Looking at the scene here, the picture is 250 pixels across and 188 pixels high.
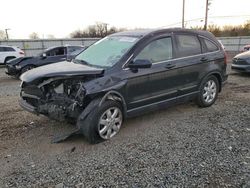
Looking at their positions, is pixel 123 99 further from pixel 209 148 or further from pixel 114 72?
pixel 209 148

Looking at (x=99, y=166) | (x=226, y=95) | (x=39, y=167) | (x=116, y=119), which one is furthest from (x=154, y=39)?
(x=226, y=95)

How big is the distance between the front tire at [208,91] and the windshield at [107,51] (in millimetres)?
2036

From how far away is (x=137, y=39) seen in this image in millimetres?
4379

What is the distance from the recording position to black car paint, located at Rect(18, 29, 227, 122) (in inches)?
150

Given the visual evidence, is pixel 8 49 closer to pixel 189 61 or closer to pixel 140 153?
pixel 189 61

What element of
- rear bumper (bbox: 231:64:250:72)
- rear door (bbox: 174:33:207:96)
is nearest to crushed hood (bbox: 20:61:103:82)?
rear door (bbox: 174:33:207:96)

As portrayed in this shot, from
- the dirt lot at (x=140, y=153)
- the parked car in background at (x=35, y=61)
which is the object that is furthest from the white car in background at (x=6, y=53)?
the dirt lot at (x=140, y=153)

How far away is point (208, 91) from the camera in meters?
5.57

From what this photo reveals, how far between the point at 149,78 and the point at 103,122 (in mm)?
1184

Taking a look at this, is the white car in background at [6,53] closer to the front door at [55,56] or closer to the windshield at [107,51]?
the front door at [55,56]

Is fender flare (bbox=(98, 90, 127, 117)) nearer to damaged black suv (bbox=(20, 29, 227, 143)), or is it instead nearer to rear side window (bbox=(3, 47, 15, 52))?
damaged black suv (bbox=(20, 29, 227, 143))

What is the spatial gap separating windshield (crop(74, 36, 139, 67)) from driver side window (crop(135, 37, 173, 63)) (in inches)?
10.5

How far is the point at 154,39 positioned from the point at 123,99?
1.32 m

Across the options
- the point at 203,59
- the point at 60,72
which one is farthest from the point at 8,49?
the point at 203,59
